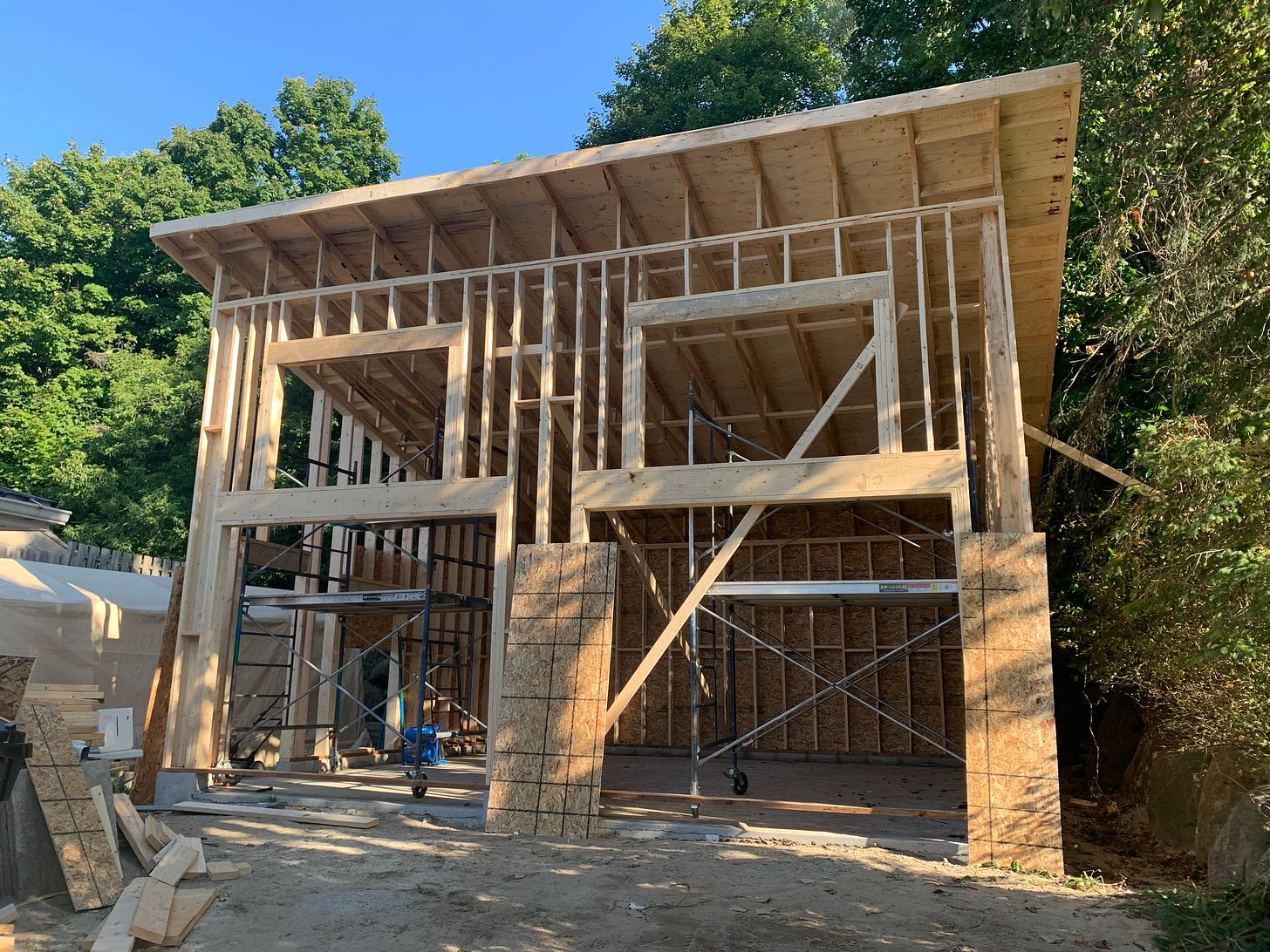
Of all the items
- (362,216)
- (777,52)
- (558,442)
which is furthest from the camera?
(777,52)

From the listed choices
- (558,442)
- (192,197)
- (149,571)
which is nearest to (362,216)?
(558,442)

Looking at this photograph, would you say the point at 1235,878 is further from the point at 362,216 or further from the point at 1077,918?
the point at 362,216

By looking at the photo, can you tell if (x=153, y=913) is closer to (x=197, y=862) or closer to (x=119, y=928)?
(x=119, y=928)

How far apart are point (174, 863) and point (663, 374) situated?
27.2 ft

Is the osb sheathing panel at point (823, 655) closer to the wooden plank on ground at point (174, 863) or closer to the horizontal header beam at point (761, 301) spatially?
the horizontal header beam at point (761, 301)

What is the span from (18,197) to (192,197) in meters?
4.89

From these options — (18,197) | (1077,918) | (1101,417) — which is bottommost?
(1077,918)

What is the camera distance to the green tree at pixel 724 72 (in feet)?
82.9

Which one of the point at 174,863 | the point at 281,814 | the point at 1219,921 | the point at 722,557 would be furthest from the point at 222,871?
the point at 1219,921

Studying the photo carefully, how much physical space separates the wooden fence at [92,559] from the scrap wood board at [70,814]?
5.91 metres

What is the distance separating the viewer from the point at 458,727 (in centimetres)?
1507

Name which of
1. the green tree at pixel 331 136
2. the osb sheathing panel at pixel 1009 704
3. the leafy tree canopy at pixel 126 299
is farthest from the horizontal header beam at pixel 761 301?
the green tree at pixel 331 136

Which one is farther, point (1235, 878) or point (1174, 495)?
point (1174, 495)

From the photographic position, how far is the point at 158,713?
9969mm
